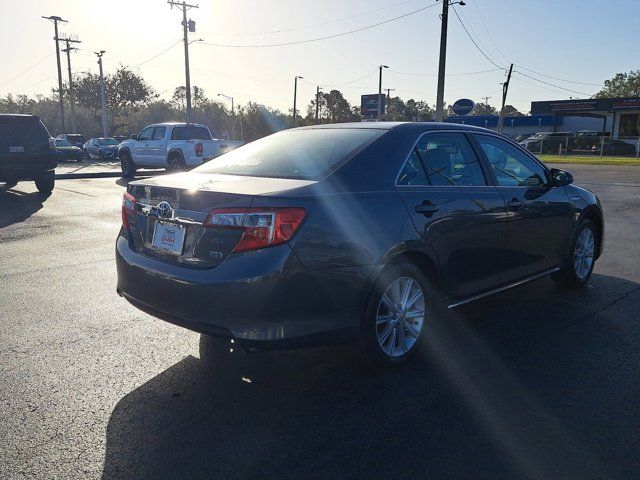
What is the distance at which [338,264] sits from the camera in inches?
125

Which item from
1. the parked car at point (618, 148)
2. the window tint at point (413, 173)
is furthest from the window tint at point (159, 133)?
the parked car at point (618, 148)

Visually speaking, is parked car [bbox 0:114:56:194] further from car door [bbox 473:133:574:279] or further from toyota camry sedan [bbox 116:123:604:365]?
car door [bbox 473:133:574:279]

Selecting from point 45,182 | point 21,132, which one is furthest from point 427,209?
point 45,182

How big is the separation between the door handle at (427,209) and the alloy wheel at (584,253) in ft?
8.12

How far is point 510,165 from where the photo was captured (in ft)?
15.7

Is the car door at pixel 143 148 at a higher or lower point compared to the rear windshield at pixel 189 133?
lower

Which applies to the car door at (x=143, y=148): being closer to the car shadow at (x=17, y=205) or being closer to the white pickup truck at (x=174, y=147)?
the white pickup truck at (x=174, y=147)

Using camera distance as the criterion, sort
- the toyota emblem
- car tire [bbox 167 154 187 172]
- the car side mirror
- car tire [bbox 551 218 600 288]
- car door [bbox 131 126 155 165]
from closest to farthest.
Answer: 1. the toyota emblem
2. the car side mirror
3. car tire [bbox 551 218 600 288]
4. car tire [bbox 167 154 187 172]
5. car door [bbox 131 126 155 165]

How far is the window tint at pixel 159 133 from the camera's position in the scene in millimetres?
19062

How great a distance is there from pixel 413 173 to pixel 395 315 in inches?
39.1

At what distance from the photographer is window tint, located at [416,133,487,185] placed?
3.97 metres

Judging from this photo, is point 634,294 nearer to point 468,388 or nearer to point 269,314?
point 468,388

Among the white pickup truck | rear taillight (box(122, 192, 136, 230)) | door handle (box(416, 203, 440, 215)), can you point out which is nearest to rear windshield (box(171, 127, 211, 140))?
the white pickup truck

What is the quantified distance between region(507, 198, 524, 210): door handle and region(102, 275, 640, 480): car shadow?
102 cm
